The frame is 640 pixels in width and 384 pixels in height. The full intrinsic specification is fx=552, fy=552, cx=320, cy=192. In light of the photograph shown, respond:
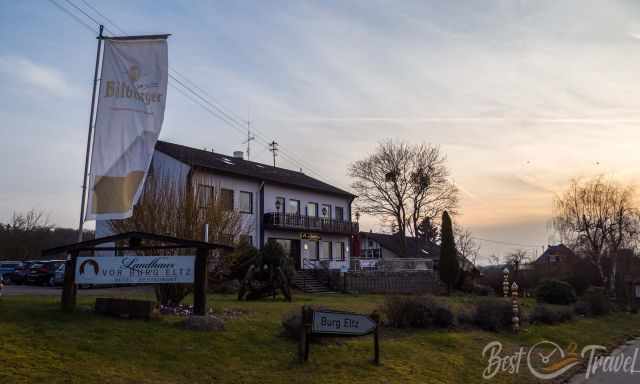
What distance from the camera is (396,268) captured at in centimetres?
3344

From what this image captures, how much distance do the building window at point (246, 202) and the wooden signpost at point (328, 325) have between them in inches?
981

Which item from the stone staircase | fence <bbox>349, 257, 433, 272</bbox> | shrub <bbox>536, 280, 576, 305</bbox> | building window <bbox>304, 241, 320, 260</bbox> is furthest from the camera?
building window <bbox>304, 241, 320, 260</bbox>

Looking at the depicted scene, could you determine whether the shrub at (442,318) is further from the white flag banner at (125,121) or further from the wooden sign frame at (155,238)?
the white flag banner at (125,121)

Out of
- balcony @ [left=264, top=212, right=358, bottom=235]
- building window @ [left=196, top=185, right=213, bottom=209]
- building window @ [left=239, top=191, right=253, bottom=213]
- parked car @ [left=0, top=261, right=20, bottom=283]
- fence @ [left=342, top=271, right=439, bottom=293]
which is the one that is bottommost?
fence @ [left=342, top=271, right=439, bottom=293]

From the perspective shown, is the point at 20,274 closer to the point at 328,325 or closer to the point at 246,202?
the point at 246,202

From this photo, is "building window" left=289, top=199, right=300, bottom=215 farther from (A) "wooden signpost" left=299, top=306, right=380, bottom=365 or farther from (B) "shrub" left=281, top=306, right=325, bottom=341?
(A) "wooden signpost" left=299, top=306, right=380, bottom=365

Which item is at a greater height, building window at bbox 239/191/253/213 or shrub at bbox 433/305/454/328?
building window at bbox 239/191/253/213

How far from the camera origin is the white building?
32875mm

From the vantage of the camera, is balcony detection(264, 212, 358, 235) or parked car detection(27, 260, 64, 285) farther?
balcony detection(264, 212, 358, 235)

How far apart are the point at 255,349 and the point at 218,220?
713cm

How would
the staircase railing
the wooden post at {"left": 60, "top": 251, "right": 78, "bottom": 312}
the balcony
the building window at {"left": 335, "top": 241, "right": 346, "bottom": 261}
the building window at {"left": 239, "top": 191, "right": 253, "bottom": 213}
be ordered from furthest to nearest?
the building window at {"left": 335, "top": 241, "right": 346, "bottom": 261} → the balcony → the building window at {"left": 239, "top": 191, "right": 253, "bottom": 213} → the staircase railing → the wooden post at {"left": 60, "top": 251, "right": 78, "bottom": 312}

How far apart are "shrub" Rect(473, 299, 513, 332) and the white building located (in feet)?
49.4

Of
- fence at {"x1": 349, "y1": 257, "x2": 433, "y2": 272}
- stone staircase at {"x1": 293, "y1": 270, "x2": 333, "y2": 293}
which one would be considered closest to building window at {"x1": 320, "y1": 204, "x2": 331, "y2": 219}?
stone staircase at {"x1": 293, "y1": 270, "x2": 333, "y2": 293}

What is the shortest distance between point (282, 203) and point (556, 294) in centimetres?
1845
